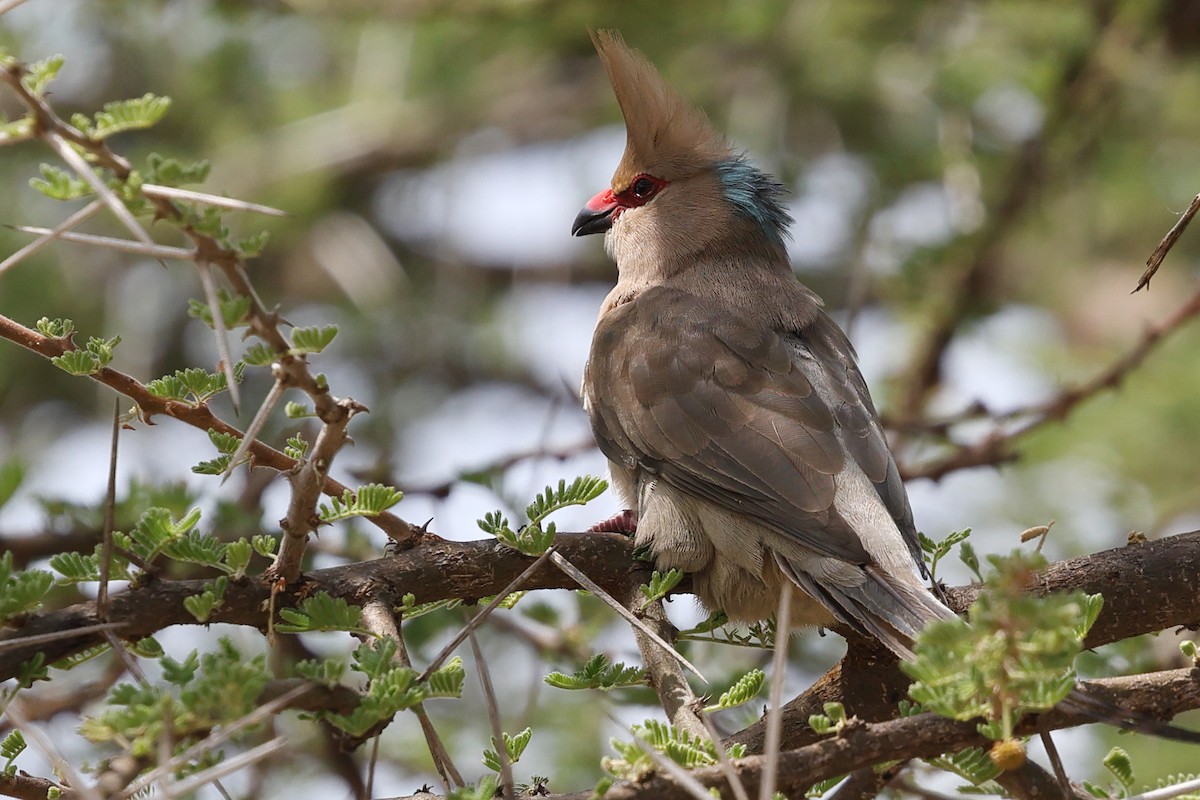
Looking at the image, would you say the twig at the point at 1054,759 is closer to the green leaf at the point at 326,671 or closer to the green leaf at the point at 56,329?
the green leaf at the point at 326,671

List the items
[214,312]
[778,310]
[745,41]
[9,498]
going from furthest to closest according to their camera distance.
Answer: [745,41]
[778,310]
[9,498]
[214,312]

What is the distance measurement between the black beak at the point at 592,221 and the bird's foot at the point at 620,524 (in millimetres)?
1859

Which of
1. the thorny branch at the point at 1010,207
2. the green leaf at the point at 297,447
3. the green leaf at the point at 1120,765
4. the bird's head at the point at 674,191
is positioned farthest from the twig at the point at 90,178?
the thorny branch at the point at 1010,207

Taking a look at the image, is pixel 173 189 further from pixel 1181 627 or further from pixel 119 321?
pixel 119 321

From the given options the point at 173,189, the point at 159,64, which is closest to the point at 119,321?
the point at 159,64

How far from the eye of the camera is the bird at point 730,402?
12.5 feet

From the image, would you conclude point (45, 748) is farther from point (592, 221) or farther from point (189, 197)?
point (592, 221)

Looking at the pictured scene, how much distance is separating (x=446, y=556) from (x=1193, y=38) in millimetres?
5642

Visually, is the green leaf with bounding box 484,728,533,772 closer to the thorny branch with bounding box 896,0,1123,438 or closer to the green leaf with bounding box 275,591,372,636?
the green leaf with bounding box 275,591,372,636

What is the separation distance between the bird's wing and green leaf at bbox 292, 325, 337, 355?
1.99 m

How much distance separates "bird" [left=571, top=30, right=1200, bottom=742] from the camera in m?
3.80

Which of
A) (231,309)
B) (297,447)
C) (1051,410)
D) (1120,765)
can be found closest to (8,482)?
(297,447)

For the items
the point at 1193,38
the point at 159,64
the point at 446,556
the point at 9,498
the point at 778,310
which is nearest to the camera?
the point at 446,556

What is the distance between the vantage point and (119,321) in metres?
7.40
